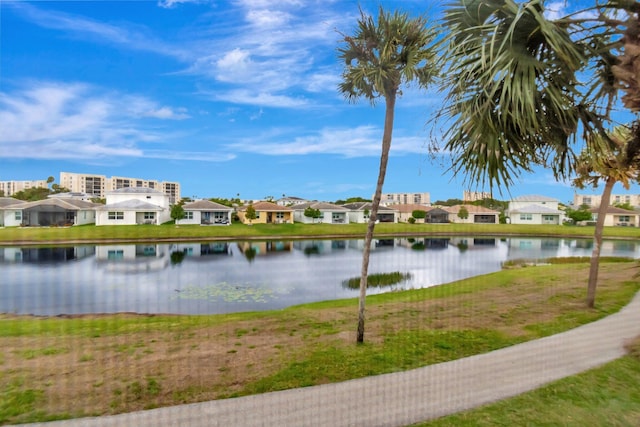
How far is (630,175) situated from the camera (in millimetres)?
9438

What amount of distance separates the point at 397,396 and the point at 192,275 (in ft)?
54.7

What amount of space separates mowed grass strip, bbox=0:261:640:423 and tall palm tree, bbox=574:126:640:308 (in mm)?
1579

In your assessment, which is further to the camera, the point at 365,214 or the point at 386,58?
the point at 365,214

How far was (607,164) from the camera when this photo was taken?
847cm

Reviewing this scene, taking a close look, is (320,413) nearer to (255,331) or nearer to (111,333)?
(255,331)

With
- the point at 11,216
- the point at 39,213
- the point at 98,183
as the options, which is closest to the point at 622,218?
the point at 39,213

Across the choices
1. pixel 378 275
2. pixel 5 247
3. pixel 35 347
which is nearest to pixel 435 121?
pixel 35 347

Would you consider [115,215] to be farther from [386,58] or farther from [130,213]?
[386,58]

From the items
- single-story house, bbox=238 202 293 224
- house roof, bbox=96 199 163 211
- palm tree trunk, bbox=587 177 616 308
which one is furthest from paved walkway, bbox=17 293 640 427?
single-story house, bbox=238 202 293 224

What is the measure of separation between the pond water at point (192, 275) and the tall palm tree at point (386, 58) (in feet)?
27.3

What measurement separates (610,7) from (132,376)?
8.19 meters

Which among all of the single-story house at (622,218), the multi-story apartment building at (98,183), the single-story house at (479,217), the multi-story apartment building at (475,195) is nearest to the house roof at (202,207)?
the single-story house at (479,217)

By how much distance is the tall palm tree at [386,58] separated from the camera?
6.45 meters

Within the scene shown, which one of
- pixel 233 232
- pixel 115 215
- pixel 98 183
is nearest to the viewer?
pixel 233 232
